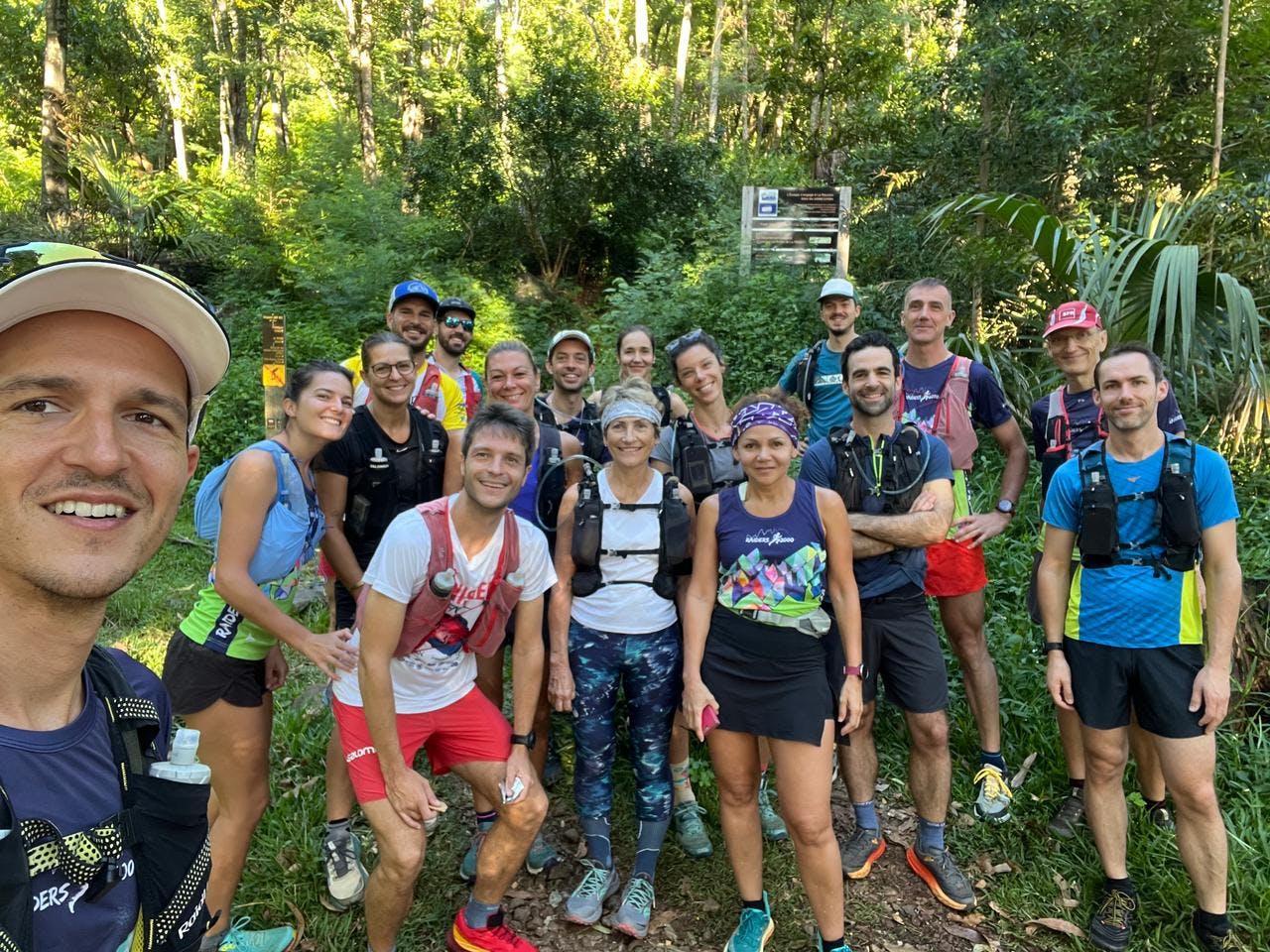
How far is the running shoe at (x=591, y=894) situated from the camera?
10.4 feet

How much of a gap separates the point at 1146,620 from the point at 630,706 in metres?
2.16

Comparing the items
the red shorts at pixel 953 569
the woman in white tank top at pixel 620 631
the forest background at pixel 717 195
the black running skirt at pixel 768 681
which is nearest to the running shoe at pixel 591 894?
the woman in white tank top at pixel 620 631

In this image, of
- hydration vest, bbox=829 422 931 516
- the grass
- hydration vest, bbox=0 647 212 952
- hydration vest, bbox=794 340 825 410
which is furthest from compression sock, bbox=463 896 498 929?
hydration vest, bbox=794 340 825 410

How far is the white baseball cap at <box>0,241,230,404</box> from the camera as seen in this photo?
39.2 inches

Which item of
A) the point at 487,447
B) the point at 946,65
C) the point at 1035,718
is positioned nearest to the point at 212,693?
the point at 487,447

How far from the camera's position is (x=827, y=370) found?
4.51 meters

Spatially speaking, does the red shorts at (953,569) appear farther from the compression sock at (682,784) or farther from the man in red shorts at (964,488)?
the compression sock at (682,784)

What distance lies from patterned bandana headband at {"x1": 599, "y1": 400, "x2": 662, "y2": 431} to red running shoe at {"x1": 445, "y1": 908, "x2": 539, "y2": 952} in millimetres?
2075

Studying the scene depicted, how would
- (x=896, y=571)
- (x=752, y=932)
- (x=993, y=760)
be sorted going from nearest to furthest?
(x=752, y=932) < (x=896, y=571) < (x=993, y=760)

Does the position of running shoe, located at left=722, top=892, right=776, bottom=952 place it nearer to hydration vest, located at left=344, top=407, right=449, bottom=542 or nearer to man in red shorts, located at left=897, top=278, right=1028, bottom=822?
man in red shorts, located at left=897, top=278, right=1028, bottom=822

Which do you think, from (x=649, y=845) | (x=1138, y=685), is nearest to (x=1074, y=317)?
(x=1138, y=685)

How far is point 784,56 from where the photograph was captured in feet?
61.5

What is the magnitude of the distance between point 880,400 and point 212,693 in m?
2.98

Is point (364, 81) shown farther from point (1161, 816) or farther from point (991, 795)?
point (1161, 816)
